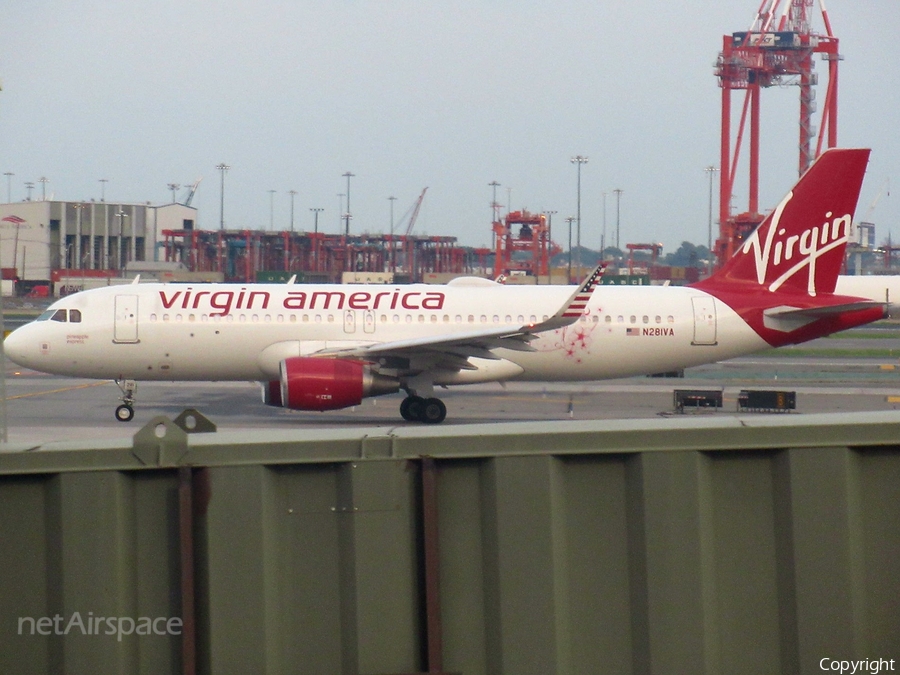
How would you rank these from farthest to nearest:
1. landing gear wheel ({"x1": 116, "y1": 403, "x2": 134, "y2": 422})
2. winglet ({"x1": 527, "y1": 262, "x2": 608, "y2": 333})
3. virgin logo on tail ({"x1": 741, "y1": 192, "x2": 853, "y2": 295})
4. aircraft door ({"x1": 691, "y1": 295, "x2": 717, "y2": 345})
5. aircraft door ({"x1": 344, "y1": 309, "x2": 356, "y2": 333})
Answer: virgin logo on tail ({"x1": 741, "y1": 192, "x2": 853, "y2": 295}) → aircraft door ({"x1": 691, "y1": 295, "x2": 717, "y2": 345}) → aircraft door ({"x1": 344, "y1": 309, "x2": 356, "y2": 333}) → landing gear wheel ({"x1": 116, "y1": 403, "x2": 134, "y2": 422}) → winglet ({"x1": 527, "y1": 262, "x2": 608, "y2": 333})

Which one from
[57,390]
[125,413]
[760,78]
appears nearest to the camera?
[125,413]

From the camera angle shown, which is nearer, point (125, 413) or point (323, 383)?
point (323, 383)

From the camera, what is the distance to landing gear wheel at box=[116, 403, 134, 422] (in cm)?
2197

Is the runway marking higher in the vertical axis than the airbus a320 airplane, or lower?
lower

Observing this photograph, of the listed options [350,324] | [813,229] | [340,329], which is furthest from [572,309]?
[813,229]

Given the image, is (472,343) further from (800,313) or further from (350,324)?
(800,313)

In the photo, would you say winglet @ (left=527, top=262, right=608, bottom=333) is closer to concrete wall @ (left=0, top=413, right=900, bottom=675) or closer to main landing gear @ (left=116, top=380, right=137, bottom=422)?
main landing gear @ (left=116, top=380, right=137, bottom=422)

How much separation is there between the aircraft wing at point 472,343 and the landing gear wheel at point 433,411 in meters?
1.00

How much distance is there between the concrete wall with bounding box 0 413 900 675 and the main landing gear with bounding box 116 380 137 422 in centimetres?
1846

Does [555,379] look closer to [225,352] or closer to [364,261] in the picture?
[225,352]

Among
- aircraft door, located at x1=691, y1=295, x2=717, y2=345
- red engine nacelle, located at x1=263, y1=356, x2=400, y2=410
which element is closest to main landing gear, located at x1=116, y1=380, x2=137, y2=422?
red engine nacelle, located at x1=263, y1=356, x2=400, y2=410

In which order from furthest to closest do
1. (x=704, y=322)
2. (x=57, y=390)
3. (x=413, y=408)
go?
(x=57, y=390), (x=704, y=322), (x=413, y=408)

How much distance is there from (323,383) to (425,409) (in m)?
2.99

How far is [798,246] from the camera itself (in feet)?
76.4
